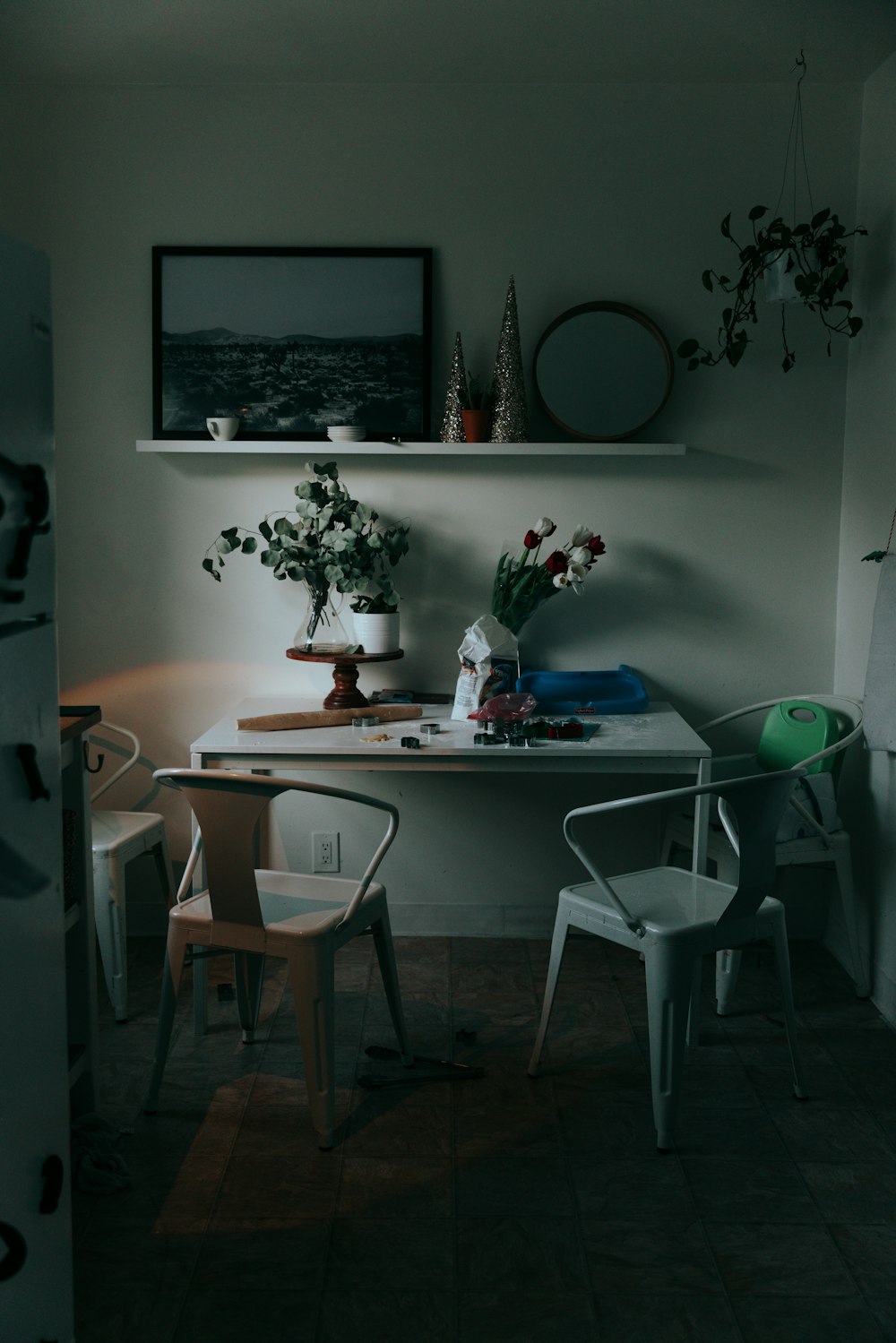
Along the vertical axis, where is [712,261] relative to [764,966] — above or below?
above

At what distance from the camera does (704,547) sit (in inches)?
138

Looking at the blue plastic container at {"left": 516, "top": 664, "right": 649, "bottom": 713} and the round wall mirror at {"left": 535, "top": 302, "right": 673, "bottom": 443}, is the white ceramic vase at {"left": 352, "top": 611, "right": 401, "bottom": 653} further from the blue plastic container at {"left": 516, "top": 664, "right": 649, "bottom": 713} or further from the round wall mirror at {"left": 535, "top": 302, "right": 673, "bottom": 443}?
the round wall mirror at {"left": 535, "top": 302, "right": 673, "bottom": 443}

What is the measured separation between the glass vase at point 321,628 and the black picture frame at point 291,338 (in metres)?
0.53

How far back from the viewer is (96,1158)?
89.0 inches

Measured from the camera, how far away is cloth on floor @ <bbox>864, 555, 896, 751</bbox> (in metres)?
2.97

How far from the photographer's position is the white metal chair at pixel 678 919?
2.34 meters

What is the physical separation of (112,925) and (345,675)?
3.03 feet

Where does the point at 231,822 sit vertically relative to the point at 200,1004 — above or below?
above

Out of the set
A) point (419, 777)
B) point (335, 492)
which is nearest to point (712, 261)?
point (335, 492)

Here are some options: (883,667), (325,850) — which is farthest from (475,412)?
(325,850)

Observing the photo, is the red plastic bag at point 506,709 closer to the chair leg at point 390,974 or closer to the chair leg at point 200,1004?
the chair leg at point 390,974

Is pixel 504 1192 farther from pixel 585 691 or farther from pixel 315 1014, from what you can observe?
pixel 585 691

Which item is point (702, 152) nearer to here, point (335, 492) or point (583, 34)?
point (583, 34)

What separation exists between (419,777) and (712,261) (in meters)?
1.80
